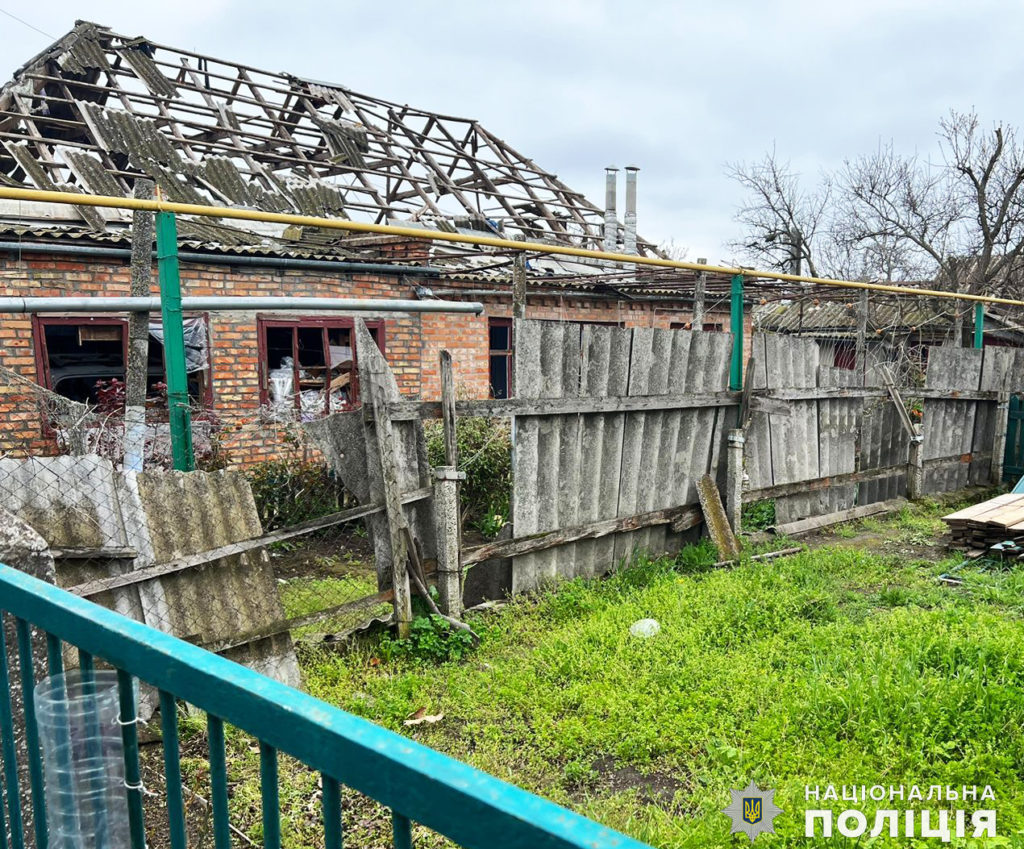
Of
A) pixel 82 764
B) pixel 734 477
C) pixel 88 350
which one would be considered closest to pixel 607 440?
pixel 734 477

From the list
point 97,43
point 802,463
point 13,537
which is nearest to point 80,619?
point 13,537

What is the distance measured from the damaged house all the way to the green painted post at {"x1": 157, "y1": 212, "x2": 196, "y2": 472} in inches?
51.3

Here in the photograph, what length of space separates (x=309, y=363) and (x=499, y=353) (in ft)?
10.7

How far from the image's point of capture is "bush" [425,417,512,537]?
25.3 ft

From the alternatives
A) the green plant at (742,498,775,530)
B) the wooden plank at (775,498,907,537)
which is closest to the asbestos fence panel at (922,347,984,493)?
the wooden plank at (775,498,907,537)

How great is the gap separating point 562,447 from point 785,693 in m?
2.35

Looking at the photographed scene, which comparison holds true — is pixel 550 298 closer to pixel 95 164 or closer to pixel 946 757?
pixel 95 164

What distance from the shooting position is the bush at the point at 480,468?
7711 millimetres

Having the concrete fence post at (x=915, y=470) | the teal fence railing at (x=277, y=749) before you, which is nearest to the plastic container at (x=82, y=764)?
the teal fence railing at (x=277, y=749)

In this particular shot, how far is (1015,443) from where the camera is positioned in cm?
989

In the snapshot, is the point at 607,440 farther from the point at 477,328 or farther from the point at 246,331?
the point at 477,328

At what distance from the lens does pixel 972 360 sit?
9.38 meters

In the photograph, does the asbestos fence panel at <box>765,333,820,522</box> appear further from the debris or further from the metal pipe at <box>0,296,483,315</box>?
the metal pipe at <box>0,296,483,315</box>

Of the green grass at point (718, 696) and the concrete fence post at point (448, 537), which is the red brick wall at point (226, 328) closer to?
the concrete fence post at point (448, 537)
